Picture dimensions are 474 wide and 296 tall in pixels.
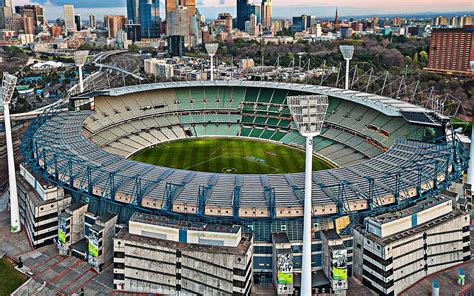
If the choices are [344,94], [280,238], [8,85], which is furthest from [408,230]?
[8,85]

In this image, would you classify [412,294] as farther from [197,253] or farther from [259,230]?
[197,253]

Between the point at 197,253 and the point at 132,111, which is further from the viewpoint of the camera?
the point at 132,111

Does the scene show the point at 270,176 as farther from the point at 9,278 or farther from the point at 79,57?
the point at 79,57

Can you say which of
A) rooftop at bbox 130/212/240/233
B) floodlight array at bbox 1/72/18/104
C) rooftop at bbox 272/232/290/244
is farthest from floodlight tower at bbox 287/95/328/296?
floodlight array at bbox 1/72/18/104

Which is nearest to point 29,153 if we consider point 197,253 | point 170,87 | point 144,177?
point 144,177

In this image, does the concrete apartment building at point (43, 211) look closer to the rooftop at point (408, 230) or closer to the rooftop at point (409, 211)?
the rooftop at point (408, 230)

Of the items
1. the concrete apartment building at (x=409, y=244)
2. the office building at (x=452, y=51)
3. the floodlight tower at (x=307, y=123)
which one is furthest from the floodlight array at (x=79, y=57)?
the office building at (x=452, y=51)
